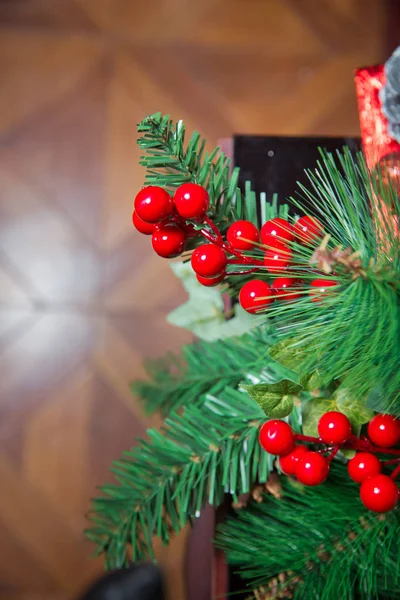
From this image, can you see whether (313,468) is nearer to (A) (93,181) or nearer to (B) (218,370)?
(B) (218,370)

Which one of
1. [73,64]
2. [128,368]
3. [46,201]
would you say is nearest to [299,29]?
[73,64]

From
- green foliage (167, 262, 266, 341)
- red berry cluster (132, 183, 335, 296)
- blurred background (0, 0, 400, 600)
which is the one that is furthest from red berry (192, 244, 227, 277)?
blurred background (0, 0, 400, 600)

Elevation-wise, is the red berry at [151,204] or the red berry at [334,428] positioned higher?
the red berry at [151,204]

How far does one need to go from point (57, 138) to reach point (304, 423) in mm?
763

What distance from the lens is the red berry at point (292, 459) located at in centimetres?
19

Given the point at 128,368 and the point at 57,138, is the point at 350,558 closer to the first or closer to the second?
the point at 128,368

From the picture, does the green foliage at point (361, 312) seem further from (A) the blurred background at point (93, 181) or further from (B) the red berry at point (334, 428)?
(A) the blurred background at point (93, 181)

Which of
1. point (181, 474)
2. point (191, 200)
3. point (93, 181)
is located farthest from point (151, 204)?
point (93, 181)

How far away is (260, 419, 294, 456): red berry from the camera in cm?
19

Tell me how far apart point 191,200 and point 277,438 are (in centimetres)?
8

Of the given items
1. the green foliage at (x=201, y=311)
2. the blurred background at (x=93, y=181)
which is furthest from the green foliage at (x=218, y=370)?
the blurred background at (x=93, y=181)

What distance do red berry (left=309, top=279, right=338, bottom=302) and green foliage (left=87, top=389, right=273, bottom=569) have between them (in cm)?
8

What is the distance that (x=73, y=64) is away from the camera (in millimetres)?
885

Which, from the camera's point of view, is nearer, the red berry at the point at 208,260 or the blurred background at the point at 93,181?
the red berry at the point at 208,260
